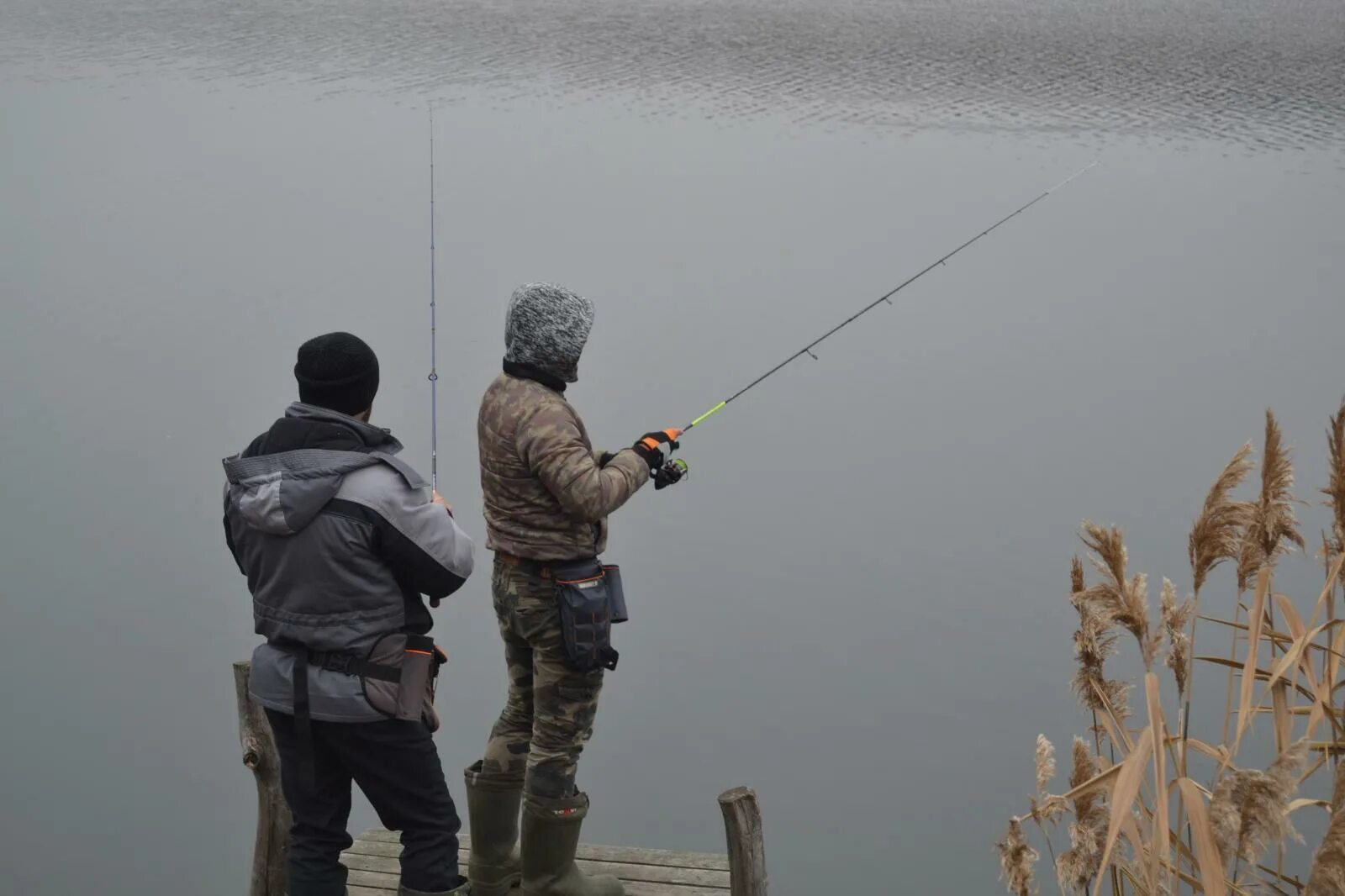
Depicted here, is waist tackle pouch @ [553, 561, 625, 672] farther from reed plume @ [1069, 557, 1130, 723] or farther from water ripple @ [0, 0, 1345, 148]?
water ripple @ [0, 0, 1345, 148]

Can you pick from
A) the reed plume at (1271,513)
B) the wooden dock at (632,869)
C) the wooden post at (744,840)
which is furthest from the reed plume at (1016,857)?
the wooden dock at (632,869)

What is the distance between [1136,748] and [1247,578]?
330mm

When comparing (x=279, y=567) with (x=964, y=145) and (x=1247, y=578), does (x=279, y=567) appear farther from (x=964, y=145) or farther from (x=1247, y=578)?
(x=964, y=145)

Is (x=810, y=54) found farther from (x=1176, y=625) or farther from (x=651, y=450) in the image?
(x=1176, y=625)

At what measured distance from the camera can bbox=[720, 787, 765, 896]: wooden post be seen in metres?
2.78

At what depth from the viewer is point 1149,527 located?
17.3 ft

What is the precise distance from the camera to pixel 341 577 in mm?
2252

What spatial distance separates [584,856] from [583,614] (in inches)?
39.1

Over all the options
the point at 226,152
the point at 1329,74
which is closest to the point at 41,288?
the point at 226,152

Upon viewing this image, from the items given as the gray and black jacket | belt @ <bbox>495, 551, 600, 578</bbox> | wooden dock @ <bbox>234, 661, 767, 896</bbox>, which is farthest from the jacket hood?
wooden dock @ <bbox>234, 661, 767, 896</bbox>

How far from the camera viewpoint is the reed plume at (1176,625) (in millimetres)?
1939

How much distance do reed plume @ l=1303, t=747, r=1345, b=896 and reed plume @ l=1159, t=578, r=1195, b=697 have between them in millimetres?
366

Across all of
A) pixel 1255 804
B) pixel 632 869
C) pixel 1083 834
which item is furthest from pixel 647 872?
pixel 1255 804

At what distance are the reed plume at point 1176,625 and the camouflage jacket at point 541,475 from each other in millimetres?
940
